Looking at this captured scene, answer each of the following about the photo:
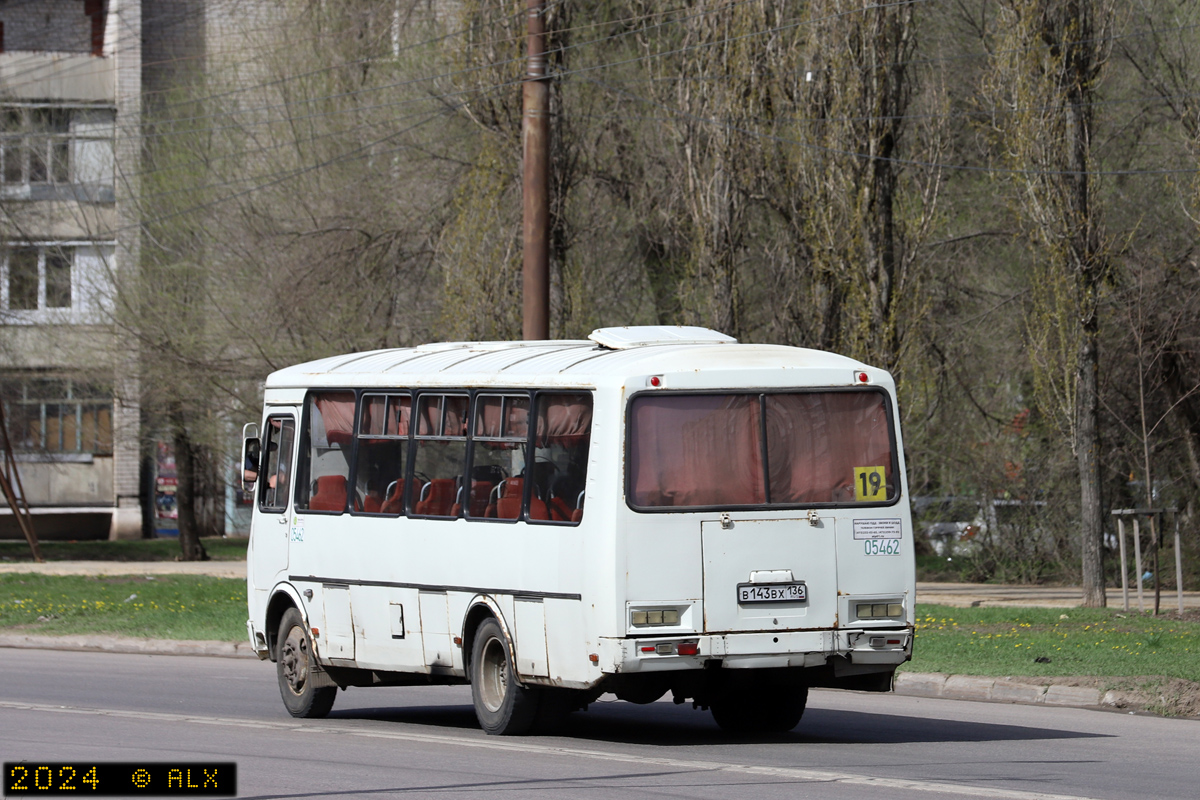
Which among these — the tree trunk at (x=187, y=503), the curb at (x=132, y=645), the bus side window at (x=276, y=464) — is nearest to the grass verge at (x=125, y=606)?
the curb at (x=132, y=645)

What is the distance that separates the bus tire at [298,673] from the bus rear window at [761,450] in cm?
383

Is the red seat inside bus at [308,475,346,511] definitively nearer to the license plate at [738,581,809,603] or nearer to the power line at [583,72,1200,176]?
the license plate at [738,581,809,603]

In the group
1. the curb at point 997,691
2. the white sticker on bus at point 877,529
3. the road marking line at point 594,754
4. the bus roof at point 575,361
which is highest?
the bus roof at point 575,361

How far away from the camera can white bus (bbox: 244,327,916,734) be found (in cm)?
1132

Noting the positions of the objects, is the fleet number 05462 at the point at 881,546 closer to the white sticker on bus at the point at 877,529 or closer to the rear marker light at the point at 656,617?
the white sticker on bus at the point at 877,529

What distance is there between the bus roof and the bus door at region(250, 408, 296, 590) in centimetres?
49

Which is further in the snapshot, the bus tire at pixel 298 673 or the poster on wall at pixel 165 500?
the poster on wall at pixel 165 500

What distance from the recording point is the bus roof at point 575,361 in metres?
11.8

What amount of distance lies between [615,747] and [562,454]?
1938mm

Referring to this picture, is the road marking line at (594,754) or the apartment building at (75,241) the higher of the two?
the apartment building at (75,241)

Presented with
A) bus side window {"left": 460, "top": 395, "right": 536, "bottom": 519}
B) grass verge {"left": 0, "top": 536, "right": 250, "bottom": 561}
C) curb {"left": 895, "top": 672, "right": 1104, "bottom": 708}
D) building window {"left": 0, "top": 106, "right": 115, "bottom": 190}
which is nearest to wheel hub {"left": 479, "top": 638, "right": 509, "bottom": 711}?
bus side window {"left": 460, "top": 395, "right": 536, "bottom": 519}

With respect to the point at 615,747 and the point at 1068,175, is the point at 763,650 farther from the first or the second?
the point at 1068,175

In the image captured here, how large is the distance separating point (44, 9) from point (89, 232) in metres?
19.8

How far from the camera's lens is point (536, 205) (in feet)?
65.3
